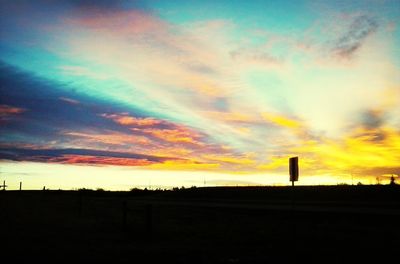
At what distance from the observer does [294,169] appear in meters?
20.2

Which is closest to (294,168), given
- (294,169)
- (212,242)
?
(294,169)

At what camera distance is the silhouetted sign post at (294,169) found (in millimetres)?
20078

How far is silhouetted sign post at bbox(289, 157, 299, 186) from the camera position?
790 inches

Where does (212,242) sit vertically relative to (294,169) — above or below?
below

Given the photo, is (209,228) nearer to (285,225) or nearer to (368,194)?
(285,225)

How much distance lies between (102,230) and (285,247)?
9.92 m

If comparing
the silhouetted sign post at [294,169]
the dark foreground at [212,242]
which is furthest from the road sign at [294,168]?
the dark foreground at [212,242]

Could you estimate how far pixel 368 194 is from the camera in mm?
49500

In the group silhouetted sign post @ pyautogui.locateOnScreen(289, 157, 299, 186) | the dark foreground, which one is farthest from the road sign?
the dark foreground

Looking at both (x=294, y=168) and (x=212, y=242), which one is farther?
(x=294, y=168)

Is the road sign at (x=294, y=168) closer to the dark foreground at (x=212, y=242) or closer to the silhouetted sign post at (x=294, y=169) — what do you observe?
the silhouetted sign post at (x=294, y=169)

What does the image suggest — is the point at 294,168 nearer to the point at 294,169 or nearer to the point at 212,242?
the point at 294,169

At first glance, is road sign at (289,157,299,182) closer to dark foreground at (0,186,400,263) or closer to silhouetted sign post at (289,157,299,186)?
silhouetted sign post at (289,157,299,186)

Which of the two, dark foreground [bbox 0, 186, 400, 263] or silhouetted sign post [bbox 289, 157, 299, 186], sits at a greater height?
silhouetted sign post [bbox 289, 157, 299, 186]
